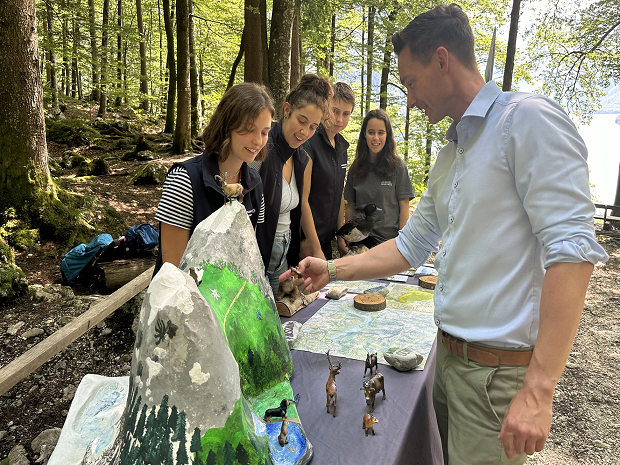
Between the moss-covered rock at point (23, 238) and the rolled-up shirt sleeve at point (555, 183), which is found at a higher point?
the rolled-up shirt sleeve at point (555, 183)

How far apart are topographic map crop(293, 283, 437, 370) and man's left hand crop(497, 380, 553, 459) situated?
2.66 feet

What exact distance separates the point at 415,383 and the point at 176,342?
49.4 inches

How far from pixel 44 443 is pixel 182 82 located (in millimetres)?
8458

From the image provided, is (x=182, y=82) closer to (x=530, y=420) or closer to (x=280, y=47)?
(x=280, y=47)

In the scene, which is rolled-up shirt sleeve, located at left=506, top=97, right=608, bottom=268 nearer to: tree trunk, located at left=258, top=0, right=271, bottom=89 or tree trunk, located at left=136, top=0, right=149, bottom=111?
tree trunk, located at left=258, top=0, right=271, bottom=89

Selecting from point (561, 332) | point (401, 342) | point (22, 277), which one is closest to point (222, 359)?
point (561, 332)

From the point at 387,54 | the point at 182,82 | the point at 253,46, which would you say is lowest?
the point at 253,46

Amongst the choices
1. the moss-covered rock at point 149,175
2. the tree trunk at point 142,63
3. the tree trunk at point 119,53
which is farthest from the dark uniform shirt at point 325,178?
the tree trunk at point 142,63

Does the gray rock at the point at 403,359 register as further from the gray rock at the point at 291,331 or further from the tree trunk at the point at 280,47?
the tree trunk at the point at 280,47

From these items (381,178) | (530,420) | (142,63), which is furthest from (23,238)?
(142,63)

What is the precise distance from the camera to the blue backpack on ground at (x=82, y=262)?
173 inches

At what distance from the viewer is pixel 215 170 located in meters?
2.06

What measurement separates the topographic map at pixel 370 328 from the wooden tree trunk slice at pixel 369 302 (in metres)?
0.03

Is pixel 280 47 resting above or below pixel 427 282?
above
